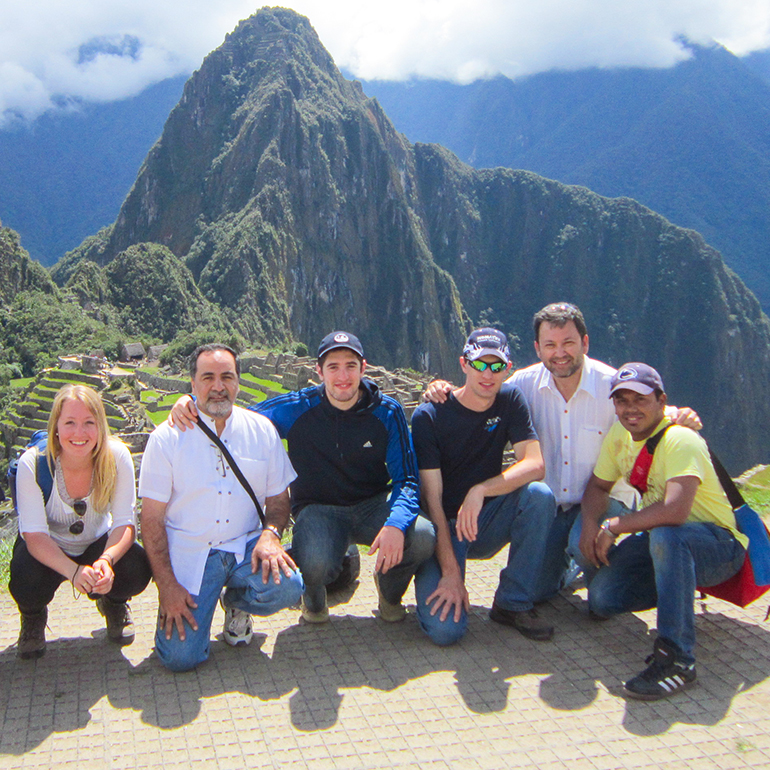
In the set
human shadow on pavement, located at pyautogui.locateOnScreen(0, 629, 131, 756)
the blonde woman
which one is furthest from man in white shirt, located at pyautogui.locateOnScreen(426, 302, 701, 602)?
human shadow on pavement, located at pyautogui.locateOnScreen(0, 629, 131, 756)

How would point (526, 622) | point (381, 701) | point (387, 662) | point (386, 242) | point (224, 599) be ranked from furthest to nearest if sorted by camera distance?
point (386, 242) < point (526, 622) < point (224, 599) < point (387, 662) < point (381, 701)

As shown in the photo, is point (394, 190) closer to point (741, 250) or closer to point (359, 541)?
point (741, 250)

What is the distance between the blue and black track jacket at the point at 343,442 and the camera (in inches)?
156

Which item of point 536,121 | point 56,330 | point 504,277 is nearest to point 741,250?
point 504,277

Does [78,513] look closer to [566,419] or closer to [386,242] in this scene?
[566,419]

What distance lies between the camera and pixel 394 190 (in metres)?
109

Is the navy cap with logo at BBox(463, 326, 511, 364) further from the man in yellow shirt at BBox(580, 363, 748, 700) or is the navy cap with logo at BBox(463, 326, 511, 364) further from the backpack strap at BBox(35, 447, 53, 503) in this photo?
the backpack strap at BBox(35, 447, 53, 503)

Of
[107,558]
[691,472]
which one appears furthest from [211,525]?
[691,472]

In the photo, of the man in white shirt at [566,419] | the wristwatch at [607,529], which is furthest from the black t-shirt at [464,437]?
the wristwatch at [607,529]

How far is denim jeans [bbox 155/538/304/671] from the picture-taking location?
3.46 m

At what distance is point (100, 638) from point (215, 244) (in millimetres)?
86784

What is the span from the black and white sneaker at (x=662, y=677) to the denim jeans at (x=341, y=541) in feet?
3.73

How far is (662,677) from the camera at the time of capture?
3354 mm

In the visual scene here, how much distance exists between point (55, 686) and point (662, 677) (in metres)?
2.76
